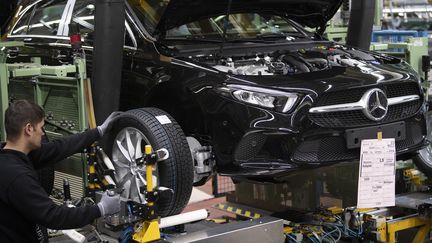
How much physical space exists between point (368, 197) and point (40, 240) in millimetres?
2014

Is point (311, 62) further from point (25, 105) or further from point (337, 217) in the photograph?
point (25, 105)

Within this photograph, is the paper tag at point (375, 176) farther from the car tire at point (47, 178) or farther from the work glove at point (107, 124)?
the car tire at point (47, 178)

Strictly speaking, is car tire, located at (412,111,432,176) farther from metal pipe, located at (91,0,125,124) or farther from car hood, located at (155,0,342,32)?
metal pipe, located at (91,0,125,124)

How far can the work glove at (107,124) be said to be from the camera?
3853mm

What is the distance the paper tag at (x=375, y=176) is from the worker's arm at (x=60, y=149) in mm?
1678

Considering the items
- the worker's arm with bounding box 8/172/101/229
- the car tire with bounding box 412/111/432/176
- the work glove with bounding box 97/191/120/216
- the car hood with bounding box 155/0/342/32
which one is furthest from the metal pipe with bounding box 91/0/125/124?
the car tire with bounding box 412/111/432/176

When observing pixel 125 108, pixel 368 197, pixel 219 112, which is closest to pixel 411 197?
pixel 368 197

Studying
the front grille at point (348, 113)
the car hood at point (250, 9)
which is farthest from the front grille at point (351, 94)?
the car hood at point (250, 9)

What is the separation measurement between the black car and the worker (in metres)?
1.00

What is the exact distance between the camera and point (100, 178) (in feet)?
12.9

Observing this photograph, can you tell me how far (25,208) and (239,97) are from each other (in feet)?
5.46

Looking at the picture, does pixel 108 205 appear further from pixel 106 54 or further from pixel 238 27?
pixel 238 27

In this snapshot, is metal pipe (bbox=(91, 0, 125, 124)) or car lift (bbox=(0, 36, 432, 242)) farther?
metal pipe (bbox=(91, 0, 125, 124))

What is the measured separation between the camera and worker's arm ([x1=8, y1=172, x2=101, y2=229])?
2.93 meters
